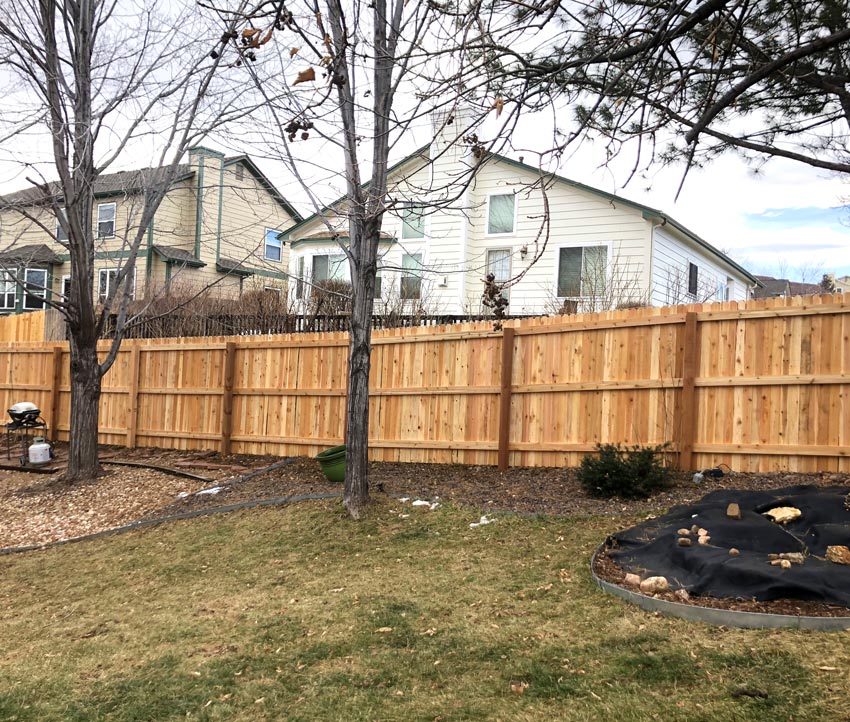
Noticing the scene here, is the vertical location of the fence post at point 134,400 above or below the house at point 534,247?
below

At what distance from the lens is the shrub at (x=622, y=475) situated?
619 centimetres

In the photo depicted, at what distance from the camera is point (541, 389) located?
26.0 feet

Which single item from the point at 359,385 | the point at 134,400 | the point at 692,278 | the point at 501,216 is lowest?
the point at 134,400

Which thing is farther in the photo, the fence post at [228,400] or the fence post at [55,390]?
the fence post at [55,390]

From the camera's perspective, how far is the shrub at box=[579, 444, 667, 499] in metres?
6.19

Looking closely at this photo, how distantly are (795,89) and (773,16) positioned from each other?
0.93 meters

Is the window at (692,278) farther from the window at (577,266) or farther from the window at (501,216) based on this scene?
the window at (501,216)

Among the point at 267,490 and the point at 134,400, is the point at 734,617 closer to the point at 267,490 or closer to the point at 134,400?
the point at 267,490

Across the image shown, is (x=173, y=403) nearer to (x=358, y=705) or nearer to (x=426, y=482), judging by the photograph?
(x=426, y=482)

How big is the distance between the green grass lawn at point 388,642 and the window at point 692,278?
10.7 metres

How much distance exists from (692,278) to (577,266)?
3.37 metres

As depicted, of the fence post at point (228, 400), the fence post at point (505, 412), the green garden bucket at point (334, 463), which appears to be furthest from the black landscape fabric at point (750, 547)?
the fence post at point (228, 400)

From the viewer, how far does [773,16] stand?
4.84 meters

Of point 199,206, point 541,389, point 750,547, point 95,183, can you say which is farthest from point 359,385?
point 199,206
